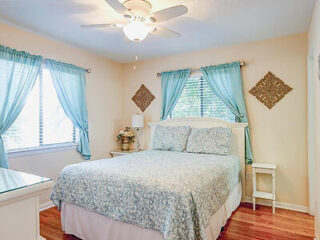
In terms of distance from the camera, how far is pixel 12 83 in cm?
286

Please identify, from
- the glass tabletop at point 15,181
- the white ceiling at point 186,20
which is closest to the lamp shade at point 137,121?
the white ceiling at point 186,20

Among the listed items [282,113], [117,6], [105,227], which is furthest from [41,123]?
[282,113]

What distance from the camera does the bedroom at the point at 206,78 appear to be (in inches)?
98.3

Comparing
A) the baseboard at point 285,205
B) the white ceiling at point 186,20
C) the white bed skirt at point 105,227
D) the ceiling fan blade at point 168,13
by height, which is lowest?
the baseboard at point 285,205

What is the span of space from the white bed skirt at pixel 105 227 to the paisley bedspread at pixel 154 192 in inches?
3.2

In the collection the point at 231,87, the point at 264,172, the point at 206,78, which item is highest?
the point at 206,78

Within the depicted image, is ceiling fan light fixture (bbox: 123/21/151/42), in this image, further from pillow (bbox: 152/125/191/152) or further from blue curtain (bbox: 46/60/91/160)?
pillow (bbox: 152/125/191/152)

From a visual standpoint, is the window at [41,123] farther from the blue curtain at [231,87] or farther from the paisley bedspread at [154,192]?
the blue curtain at [231,87]

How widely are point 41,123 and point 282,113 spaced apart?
3.64m

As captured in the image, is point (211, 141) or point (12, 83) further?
point (211, 141)

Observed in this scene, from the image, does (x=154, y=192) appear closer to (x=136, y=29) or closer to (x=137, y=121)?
(x=136, y=29)

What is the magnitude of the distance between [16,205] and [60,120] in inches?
122

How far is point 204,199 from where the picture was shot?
1977mm

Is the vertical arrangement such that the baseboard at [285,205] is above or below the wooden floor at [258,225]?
above
